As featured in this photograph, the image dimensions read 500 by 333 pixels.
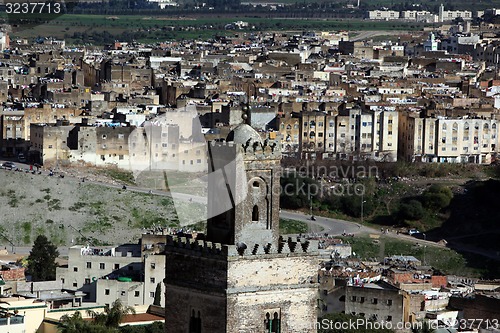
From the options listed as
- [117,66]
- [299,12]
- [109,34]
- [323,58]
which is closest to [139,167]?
[117,66]

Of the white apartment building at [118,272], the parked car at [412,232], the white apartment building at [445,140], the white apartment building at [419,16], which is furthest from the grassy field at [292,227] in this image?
the white apartment building at [419,16]

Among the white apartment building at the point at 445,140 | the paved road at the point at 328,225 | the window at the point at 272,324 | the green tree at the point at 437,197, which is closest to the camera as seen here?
the window at the point at 272,324

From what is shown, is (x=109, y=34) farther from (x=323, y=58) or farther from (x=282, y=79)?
(x=282, y=79)

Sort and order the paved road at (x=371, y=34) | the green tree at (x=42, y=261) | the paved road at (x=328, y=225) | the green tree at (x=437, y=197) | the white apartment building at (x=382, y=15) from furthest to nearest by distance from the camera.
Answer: the white apartment building at (x=382, y=15), the paved road at (x=371, y=34), the green tree at (x=437, y=197), the paved road at (x=328, y=225), the green tree at (x=42, y=261)

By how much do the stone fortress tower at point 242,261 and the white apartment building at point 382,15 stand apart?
131014 millimetres

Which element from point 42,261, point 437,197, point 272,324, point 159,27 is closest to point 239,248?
point 272,324

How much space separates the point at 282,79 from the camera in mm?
83438

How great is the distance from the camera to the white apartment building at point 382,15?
152 m

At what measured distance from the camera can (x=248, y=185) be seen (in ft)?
68.3

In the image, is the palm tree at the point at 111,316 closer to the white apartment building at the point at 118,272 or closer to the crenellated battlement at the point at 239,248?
the white apartment building at the point at 118,272

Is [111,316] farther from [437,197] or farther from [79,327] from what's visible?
[437,197]

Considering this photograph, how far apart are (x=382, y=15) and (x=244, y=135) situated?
133 metres

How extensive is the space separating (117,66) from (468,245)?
93.8 feet

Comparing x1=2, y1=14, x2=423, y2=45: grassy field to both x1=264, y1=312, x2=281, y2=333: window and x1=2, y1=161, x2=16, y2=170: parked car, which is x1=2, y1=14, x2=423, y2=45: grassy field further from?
x1=264, y1=312, x2=281, y2=333: window
